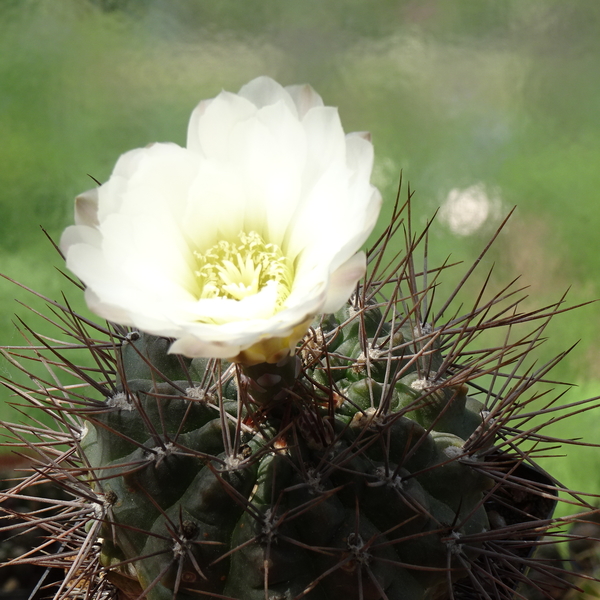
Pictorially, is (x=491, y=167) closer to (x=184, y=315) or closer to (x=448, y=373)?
(x=448, y=373)

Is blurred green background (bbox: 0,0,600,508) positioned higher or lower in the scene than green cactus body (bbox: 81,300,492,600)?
higher

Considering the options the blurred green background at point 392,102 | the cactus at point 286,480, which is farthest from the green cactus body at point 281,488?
the blurred green background at point 392,102

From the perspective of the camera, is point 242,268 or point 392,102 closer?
point 242,268

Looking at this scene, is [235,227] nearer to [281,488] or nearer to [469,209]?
[281,488]

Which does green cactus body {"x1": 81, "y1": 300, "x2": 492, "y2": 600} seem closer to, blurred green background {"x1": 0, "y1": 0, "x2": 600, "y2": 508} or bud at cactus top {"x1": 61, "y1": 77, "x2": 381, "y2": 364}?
bud at cactus top {"x1": 61, "y1": 77, "x2": 381, "y2": 364}

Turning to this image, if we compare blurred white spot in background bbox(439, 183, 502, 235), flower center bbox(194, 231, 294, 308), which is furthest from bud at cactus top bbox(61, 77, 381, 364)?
blurred white spot in background bbox(439, 183, 502, 235)

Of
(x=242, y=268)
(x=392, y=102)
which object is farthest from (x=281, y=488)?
(x=392, y=102)

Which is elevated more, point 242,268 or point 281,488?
point 242,268

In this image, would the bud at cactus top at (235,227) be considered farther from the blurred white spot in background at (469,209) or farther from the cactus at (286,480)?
the blurred white spot in background at (469,209)
